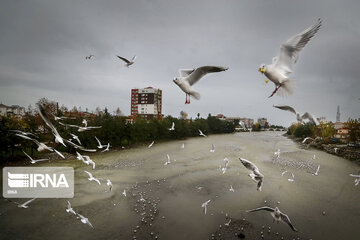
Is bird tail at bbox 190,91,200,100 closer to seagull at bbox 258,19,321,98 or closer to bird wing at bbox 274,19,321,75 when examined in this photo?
seagull at bbox 258,19,321,98

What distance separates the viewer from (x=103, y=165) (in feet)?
55.8

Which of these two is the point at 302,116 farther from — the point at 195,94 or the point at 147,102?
the point at 147,102

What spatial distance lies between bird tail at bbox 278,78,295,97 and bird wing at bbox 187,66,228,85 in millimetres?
1171

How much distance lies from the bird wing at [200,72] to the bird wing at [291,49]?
1.09m

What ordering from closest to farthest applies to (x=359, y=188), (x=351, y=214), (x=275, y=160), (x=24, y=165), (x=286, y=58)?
(x=286, y=58) < (x=351, y=214) < (x=359, y=188) < (x=24, y=165) < (x=275, y=160)

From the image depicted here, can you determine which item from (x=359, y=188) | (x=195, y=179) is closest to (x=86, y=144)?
(x=195, y=179)

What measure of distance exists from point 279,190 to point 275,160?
9.86 metres

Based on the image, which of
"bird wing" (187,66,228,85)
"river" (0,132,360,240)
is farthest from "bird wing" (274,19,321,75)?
"river" (0,132,360,240)

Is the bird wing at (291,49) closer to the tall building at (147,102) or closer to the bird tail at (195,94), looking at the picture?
the bird tail at (195,94)

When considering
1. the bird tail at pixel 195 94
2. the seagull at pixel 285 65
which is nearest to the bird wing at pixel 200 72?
the bird tail at pixel 195 94

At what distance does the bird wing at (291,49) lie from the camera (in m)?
2.90

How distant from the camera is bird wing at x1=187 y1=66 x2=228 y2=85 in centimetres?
285

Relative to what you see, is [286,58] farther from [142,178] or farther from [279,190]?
[142,178]

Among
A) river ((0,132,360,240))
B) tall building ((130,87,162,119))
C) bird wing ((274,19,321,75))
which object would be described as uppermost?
tall building ((130,87,162,119))
